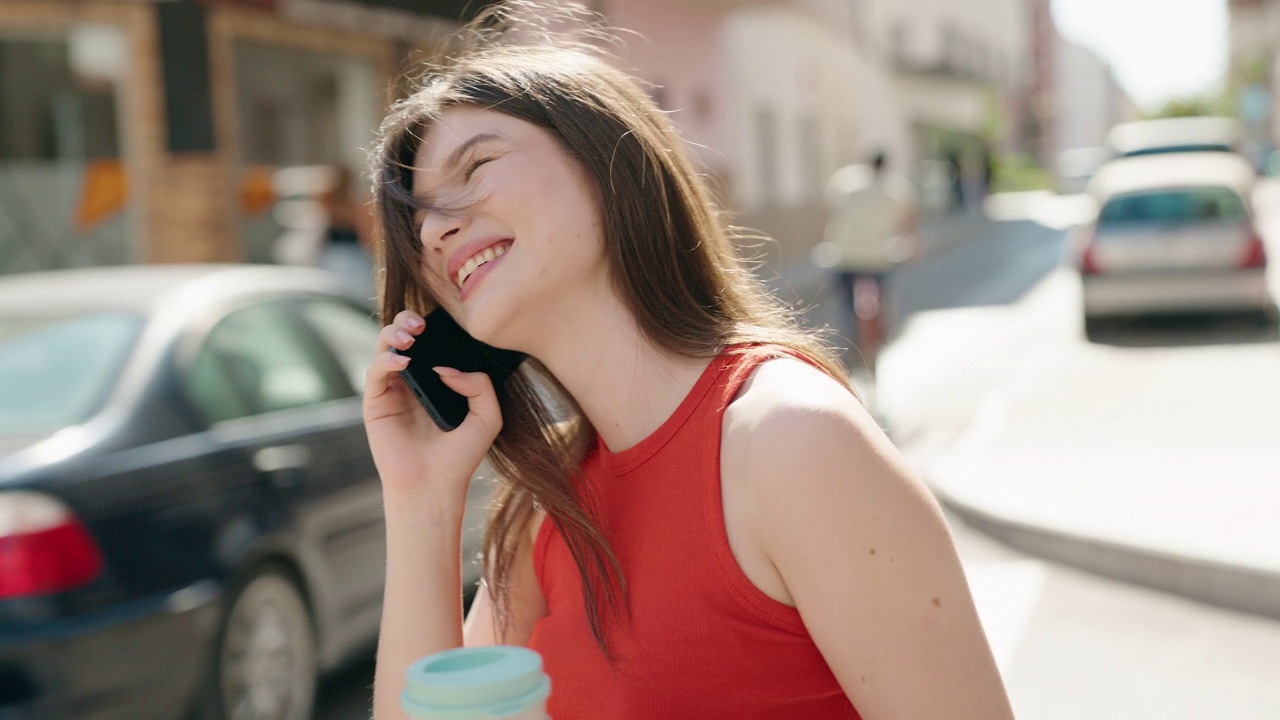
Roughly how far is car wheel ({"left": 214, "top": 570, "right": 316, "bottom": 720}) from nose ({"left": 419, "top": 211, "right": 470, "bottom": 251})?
233cm

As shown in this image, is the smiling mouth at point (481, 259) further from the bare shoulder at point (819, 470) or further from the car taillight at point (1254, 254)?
the car taillight at point (1254, 254)

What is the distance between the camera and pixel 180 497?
3791mm

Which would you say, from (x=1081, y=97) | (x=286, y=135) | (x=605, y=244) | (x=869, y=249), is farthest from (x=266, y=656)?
(x=1081, y=97)

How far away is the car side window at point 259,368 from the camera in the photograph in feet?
13.9

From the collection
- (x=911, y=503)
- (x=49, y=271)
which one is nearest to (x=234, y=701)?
(x=911, y=503)

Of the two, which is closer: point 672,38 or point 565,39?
point 565,39

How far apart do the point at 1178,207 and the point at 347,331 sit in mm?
10359

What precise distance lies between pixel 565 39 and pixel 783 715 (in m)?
1.14

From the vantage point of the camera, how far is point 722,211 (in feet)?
7.45

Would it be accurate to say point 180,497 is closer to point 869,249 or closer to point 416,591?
point 416,591

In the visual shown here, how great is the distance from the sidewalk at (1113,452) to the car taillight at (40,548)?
402cm

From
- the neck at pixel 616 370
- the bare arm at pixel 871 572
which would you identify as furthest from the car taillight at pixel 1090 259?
the bare arm at pixel 871 572

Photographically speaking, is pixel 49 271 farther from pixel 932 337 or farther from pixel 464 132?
pixel 464 132

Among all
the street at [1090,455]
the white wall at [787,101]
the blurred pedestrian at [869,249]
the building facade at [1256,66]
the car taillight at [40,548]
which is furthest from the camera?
the building facade at [1256,66]
